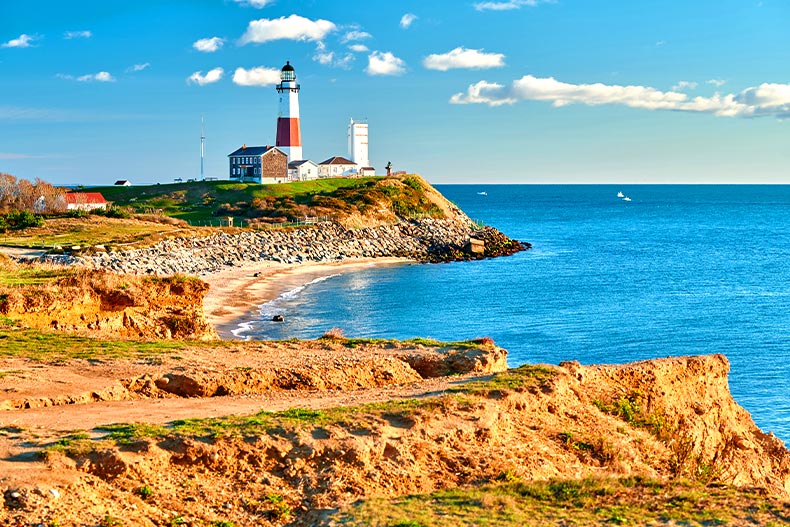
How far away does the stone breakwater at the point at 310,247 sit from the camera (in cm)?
6625

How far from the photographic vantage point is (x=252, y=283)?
69.0m

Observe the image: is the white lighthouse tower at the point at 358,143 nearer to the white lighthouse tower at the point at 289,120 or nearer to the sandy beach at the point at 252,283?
the white lighthouse tower at the point at 289,120

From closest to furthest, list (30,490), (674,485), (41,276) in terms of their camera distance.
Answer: (30,490)
(674,485)
(41,276)

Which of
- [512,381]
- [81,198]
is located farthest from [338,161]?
[512,381]

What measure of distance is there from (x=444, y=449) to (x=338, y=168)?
417 feet

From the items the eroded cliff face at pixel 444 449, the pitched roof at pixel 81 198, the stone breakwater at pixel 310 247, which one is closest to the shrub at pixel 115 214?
the pitched roof at pixel 81 198

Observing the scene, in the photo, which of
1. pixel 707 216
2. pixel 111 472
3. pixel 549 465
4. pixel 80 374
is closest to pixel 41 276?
pixel 80 374

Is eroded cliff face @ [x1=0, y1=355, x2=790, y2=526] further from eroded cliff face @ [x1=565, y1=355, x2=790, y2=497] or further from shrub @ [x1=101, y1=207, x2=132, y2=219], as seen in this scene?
shrub @ [x1=101, y1=207, x2=132, y2=219]

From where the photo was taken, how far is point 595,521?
50.5ft

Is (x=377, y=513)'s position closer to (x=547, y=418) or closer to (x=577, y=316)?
(x=547, y=418)

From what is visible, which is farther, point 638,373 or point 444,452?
point 638,373

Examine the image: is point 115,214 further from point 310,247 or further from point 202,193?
point 202,193

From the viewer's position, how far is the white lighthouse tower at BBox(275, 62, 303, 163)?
12631 cm

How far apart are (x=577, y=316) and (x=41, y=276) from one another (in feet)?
106
